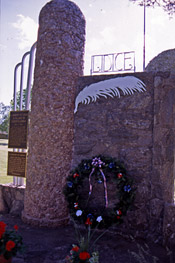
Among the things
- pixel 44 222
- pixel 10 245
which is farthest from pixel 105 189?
pixel 10 245

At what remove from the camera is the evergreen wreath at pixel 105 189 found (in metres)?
3.39

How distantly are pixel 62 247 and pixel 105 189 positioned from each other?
3.42 feet

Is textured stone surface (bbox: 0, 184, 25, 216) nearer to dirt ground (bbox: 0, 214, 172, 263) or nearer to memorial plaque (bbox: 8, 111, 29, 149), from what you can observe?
dirt ground (bbox: 0, 214, 172, 263)

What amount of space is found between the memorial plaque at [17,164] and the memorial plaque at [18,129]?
0.58 feet

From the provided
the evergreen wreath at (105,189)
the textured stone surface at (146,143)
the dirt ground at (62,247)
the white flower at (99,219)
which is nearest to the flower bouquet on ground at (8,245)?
the dirt ground at (62,247)

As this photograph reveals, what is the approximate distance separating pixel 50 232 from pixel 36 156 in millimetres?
1217

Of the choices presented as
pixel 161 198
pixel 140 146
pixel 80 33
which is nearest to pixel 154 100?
pixel 140 146

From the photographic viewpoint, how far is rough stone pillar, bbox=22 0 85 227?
400 cm

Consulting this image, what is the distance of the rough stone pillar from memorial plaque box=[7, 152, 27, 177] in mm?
567

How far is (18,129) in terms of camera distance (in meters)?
4.80

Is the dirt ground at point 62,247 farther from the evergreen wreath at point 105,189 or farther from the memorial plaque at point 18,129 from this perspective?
the memorial plaque at point 18,129

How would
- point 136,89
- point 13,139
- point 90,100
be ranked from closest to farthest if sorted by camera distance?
point 136,89, point 90,100, point 13,139

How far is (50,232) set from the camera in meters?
3.71

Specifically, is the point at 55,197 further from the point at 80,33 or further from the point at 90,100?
the point at 80,33
